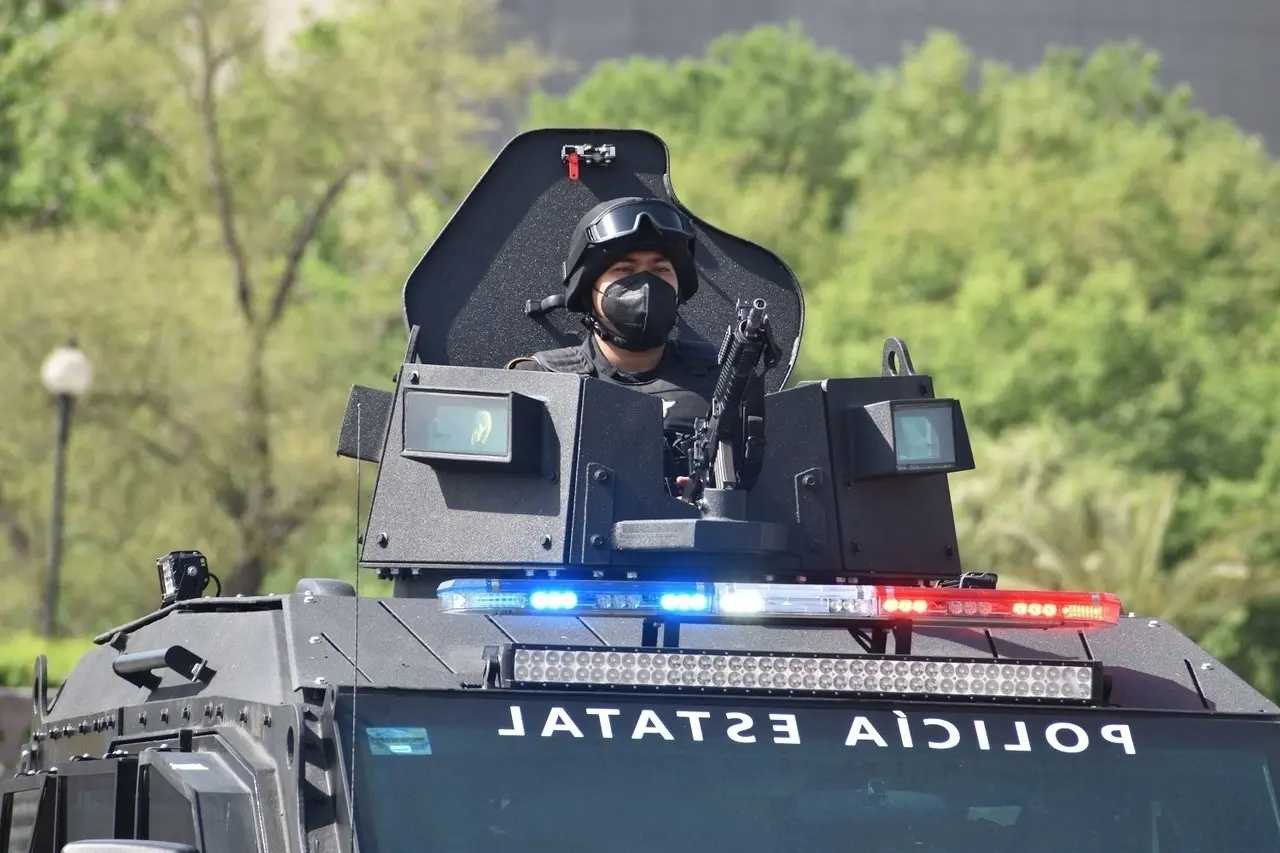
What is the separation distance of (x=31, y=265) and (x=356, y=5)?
23.8 feet

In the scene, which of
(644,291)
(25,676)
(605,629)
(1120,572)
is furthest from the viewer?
(1120,572)

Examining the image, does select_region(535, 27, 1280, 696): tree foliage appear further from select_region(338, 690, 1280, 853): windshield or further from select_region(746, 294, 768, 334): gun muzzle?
select_region(338, 690, 1280, 853): windshield

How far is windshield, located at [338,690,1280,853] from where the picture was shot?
497cm

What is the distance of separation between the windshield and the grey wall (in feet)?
183

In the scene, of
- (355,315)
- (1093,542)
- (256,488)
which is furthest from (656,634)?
(355,315)

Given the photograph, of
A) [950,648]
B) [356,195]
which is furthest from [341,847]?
[356,195]

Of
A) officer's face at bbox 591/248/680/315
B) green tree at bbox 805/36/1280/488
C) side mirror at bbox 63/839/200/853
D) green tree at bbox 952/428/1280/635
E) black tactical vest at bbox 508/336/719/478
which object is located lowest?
side mirror at bbox 63/839/200/853

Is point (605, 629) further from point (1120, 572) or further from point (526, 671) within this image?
point (1120, 572)

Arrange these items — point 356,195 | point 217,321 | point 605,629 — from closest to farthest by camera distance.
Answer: point 605,629 → point 217,321 → point 356,195

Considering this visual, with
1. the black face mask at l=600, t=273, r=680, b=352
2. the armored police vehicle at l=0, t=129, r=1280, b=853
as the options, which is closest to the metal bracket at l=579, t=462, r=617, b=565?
the armored police vehicle at l=0, t=129, r=1280, b=853

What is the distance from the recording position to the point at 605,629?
591 centimetres

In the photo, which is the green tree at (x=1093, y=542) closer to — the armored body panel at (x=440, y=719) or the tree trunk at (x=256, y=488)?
the tree trunk at (x=256, y=488)

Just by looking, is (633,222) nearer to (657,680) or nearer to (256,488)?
(657,680)

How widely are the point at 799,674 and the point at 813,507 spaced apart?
1.52 metres
